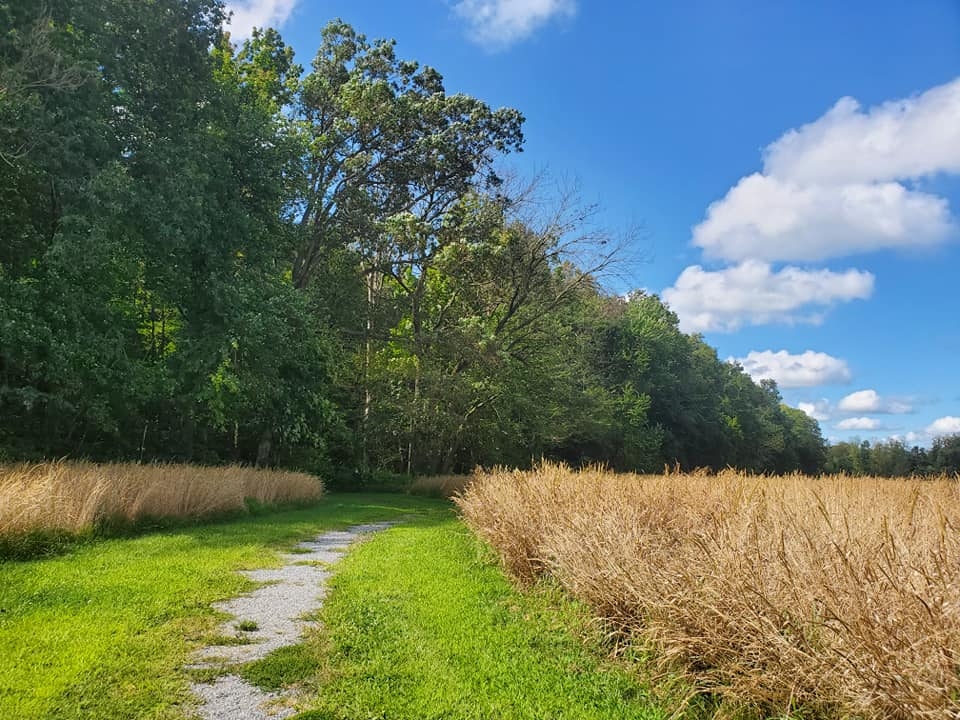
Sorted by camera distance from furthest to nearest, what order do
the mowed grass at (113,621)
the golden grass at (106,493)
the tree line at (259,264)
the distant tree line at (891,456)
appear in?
the distant tree line at (891,456) < the tree line at (259,264) < the golden grass at (106,493) < the mowed grass at (113,621)

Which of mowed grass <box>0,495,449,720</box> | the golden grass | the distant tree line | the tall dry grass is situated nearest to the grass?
the golden grass

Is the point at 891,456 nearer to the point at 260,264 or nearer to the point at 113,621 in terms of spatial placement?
the point at 260,264

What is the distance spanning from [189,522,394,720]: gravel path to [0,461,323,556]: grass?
3.04 meters

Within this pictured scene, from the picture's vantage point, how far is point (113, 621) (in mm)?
5062

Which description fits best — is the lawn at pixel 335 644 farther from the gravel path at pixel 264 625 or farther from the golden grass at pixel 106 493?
the golden grass at pixel 106 493

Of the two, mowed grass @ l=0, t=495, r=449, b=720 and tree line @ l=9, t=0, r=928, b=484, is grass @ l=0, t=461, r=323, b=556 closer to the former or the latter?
mowed grass @ l=0, t=495, r=449, b=720

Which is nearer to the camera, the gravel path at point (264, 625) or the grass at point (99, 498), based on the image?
the gravel path at point (264, 625)

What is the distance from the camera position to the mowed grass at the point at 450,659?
149 inches

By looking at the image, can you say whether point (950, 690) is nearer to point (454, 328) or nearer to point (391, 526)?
point (391, 526)

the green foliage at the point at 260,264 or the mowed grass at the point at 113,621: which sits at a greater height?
the green foliage at the point at 260,264

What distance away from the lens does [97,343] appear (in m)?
13.5

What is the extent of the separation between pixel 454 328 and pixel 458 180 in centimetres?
588

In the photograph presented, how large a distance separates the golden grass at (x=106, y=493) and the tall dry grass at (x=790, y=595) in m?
6.94

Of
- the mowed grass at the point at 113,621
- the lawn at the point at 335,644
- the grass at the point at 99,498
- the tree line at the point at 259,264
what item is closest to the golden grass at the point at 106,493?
the grass at the point at 99,498
